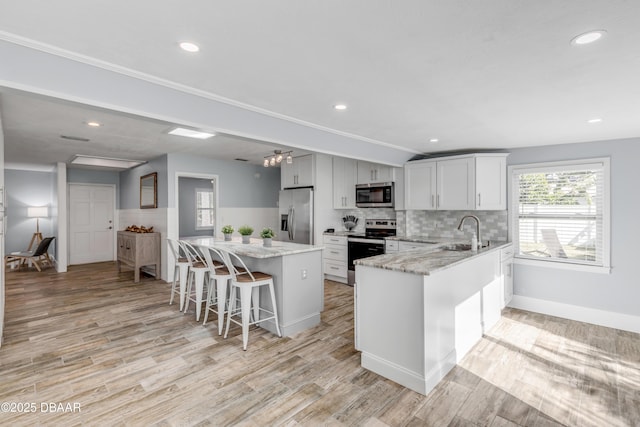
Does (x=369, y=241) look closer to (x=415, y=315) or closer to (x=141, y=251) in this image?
(x=415, y=315)

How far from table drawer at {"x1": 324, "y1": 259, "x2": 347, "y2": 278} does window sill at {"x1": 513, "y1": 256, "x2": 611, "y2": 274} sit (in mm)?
2623

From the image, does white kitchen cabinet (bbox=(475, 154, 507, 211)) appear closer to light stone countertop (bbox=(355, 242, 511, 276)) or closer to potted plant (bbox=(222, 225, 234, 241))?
light stone countertop (bbox=(355, 242, 511, 276))

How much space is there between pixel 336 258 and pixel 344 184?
1.40m

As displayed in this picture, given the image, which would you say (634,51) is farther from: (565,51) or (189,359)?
(189,359)

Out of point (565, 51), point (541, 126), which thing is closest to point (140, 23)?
point (565, 51)

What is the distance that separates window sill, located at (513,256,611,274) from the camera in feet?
12.9

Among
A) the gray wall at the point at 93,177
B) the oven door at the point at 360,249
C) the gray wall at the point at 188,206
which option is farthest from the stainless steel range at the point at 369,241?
the gray wall at the point at 93,177

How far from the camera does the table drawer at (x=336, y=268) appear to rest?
5613 millimetres

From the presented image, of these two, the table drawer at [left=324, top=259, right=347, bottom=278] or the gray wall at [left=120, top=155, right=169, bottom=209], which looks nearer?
the table drawer at [left=324, top=259, right=347, bottom=278]

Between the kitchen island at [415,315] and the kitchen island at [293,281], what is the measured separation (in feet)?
2.97

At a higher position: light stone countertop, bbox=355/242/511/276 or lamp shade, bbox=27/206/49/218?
lamp shade, bbox=27/206/49/218

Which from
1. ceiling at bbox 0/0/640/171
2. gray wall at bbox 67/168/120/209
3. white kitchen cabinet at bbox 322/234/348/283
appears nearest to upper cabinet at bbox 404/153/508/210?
ceiling at bbox 0/0/640/171

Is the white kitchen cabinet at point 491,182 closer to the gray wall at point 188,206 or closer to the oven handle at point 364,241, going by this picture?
the oven handle at point 364,241

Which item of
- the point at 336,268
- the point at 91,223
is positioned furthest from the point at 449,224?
the point at 91,223
